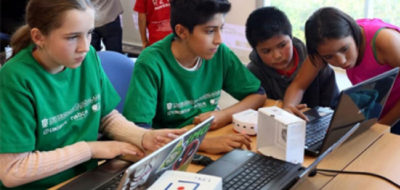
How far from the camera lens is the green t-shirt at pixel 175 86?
1.45 meters

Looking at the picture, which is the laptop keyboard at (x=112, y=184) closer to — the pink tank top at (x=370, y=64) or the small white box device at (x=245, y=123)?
the small white box device at (x=245, y=123)

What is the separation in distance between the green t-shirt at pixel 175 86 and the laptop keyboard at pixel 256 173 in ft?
1.46

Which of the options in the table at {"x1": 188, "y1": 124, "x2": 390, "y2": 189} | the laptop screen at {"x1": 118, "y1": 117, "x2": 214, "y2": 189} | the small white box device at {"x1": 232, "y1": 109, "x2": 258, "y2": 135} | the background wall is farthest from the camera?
the background wall

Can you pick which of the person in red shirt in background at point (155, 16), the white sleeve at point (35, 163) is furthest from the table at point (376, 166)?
the person in red shirt in background at point (155, 16)

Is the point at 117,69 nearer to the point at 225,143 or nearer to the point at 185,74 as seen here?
the point at 185,74

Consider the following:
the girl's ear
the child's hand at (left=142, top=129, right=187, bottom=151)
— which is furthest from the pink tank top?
the girl's ear

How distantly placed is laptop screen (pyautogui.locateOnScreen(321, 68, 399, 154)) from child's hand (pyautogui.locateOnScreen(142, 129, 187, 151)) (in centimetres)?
41

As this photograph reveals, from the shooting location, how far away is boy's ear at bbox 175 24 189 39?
1560 mm

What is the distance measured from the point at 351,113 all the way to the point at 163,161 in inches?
23.6

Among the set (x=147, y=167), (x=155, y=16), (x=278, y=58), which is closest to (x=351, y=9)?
(x=155, y=16)

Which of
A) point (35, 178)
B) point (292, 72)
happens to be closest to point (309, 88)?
point (292, 72)

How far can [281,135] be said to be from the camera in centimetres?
113

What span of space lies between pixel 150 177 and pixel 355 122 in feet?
2.32

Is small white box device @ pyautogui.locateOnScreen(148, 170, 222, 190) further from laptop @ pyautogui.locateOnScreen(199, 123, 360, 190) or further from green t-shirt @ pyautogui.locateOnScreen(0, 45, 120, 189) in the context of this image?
green t-shirt @ pyautogui.locateOnScreen(0, 45, 120, 189)
